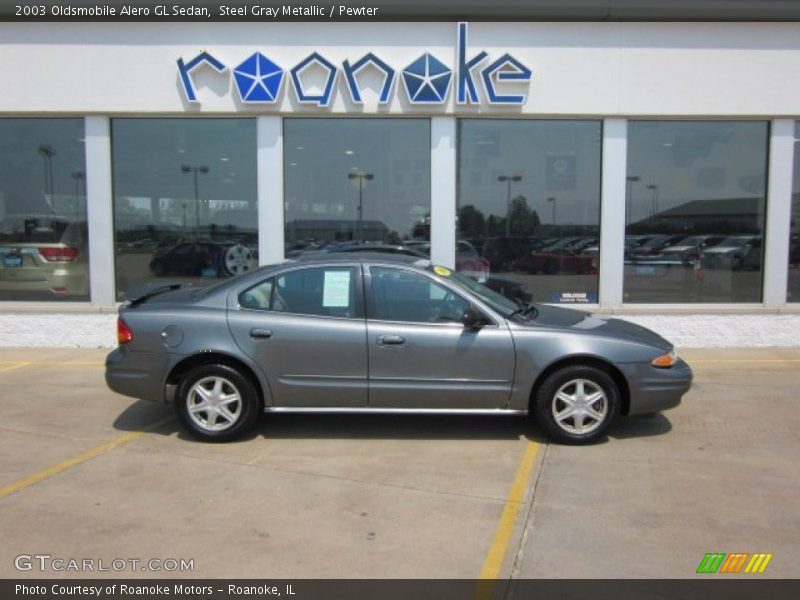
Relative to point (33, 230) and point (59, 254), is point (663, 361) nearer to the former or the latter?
point (59, 254)

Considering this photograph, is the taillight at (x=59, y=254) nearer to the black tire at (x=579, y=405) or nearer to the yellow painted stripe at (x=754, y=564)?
the black tire at (x=579, y=405)

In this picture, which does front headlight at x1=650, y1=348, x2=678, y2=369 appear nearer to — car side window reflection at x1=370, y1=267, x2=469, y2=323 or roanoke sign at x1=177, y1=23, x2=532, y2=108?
car side window reflection at x1=370, y1=267, x2=469, y2=323

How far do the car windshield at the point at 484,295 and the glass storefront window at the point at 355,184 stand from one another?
442 cm

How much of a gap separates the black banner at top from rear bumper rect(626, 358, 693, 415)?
6.58 metres

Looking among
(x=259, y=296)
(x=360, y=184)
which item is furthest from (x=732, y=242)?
(x=259, y=296)

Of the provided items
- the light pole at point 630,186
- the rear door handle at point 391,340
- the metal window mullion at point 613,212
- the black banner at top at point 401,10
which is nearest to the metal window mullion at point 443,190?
the black banner at top at point 401,10

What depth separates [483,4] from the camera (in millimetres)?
10219

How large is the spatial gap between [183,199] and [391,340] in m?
6.43

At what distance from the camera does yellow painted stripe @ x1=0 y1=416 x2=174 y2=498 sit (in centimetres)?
479

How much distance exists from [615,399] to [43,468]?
14.7 ft

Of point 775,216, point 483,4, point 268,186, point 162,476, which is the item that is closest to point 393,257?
point 162,476

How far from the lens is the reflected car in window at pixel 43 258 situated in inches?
431

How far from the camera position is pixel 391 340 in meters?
5.69

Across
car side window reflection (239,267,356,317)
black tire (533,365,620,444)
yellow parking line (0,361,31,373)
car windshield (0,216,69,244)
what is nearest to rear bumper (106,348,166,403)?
car side window reflection (239,267,356,317)
